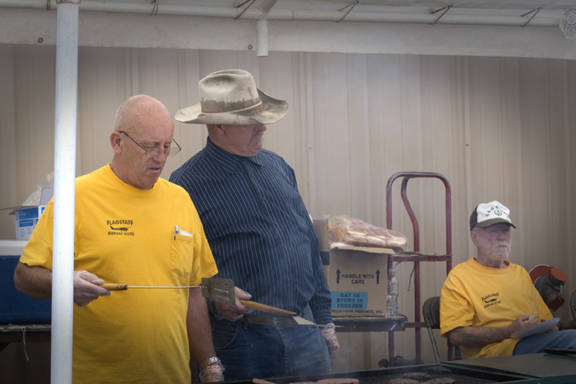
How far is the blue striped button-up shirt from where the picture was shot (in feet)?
6.56

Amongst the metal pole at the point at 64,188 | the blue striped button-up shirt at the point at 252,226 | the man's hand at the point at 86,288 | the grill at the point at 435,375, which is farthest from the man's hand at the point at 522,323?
the metal pole at the point at 64,188

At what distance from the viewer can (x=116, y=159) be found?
176cm

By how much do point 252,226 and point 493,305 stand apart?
154cm

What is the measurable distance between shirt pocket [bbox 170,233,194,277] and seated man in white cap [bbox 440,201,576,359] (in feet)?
5.24

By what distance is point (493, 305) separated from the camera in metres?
2.88

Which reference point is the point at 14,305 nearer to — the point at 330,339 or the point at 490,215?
the point at 330,339

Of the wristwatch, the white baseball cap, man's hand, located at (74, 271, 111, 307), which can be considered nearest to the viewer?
man's hand, located at (74, 271, 111, 307)

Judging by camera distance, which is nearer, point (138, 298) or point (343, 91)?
point (138, 298)

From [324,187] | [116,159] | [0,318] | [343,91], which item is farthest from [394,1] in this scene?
[0,318]

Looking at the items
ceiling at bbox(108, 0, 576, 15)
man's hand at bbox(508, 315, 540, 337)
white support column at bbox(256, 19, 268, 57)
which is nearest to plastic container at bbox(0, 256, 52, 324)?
ceiling at bbox(108, 0, 576, 15)

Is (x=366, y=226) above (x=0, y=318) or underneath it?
above

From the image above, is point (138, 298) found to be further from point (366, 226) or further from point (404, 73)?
point (404, 73)

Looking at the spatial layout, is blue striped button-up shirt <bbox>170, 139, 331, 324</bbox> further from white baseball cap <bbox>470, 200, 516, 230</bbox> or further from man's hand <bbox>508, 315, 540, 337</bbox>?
white baseball cap <bbox>470, 200, 516, 230</bbox>

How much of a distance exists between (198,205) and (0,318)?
141cm
